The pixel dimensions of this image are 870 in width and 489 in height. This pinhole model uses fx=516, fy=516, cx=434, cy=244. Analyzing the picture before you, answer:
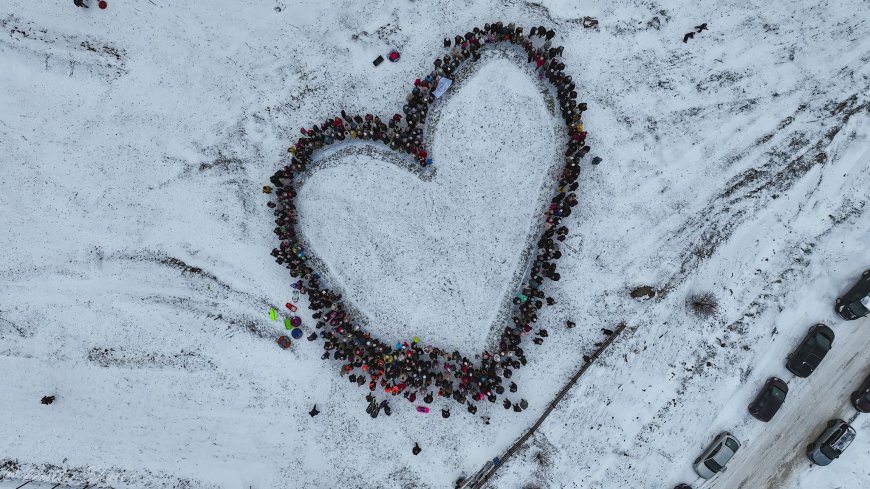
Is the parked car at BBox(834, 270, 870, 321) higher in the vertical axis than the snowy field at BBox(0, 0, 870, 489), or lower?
higher

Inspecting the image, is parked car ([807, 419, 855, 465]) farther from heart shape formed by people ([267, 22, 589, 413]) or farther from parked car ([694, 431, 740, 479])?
heart shape formed by people ([267, 22, 589, 413])

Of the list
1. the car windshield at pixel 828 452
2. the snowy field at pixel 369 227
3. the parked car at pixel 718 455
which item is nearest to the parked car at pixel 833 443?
the car windshield at pixel 828 452

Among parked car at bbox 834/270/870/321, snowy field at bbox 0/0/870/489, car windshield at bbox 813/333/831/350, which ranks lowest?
snowy field at bbox 0/0/870/489

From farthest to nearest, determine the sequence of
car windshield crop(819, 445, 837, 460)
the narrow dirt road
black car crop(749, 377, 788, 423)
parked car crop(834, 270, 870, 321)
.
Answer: the narrow dirt road
black car crop(749, 377, 788, 423)
car windshield crop(819, 445, 837, 460)
parked car crop(834, 270, 870, 321)

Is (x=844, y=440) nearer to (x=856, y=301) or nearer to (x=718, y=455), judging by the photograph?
(x=718, y=455)

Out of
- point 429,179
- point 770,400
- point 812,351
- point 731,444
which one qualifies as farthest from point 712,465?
point 429,179

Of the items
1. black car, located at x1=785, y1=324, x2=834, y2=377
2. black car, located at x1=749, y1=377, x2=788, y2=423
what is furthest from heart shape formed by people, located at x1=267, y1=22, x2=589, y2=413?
black car, located at x1=785, y1=324, x2=834, y2=377

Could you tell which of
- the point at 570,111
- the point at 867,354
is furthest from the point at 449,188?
the point at 867,354
